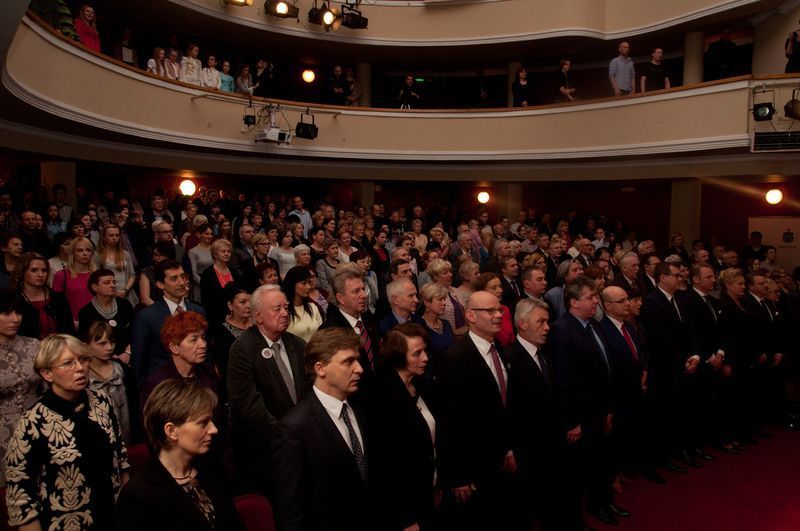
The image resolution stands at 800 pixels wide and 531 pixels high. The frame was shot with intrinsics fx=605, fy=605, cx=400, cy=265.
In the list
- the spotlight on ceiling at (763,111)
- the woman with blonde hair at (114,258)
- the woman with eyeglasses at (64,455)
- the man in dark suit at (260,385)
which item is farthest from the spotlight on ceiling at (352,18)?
the woman with eyeglasses at (64,455)

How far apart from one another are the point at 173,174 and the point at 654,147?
9.91m

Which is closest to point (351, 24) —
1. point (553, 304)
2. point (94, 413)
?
point (553, 304)

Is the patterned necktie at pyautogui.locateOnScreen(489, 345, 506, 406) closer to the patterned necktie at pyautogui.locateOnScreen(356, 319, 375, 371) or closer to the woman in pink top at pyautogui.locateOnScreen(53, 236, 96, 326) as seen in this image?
the patterned necktie at pyautogui.locateOnScreen(356, 319, 375, 371)

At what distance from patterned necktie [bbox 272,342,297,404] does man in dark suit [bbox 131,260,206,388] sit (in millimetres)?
876

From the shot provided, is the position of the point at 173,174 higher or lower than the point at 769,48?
lower

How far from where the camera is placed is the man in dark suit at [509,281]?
5.93 metres

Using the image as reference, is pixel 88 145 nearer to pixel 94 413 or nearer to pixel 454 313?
pixel 454 313

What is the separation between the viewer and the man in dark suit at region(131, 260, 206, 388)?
3.86m

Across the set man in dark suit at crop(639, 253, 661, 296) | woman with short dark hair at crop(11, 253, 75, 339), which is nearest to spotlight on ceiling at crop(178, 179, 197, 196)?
woman with short dark hair at crop(11, 253, 75, 339)

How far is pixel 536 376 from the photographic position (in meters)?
3.61

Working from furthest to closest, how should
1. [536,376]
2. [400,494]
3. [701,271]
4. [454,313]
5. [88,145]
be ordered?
[88,145] → [701,271] → [454,313] → [536,376] → [400,494]

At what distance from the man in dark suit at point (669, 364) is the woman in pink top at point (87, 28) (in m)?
8.95

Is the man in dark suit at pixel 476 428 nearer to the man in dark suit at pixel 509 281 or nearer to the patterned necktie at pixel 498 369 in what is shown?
the patterned necktie at pixel 498 369

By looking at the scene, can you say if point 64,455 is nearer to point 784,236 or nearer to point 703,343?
point 703,343
